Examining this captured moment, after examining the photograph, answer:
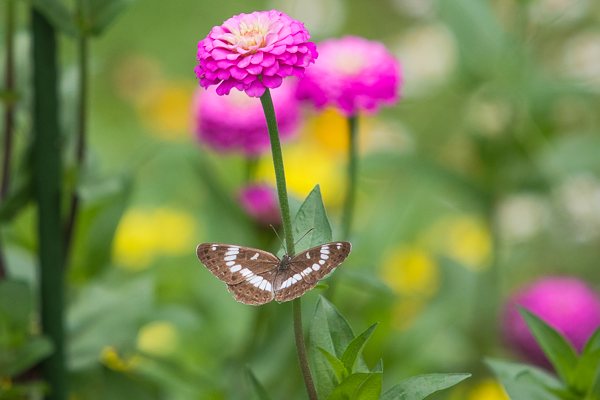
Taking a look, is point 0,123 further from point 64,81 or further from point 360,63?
point 360,63

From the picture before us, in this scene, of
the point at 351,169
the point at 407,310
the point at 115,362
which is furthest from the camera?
the point at 407,310

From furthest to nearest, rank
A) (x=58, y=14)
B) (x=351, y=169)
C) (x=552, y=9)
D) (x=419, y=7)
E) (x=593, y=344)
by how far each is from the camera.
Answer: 1. (x=419, y=7)
2. (x=552, y=9)
3. (x=351, y=169)
4. (x=58, y=14)
5. (x=593, y=344)

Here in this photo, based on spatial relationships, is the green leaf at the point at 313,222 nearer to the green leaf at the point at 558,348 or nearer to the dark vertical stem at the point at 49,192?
the green leaf at the point at 558,348

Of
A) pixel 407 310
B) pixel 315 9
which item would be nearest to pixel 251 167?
pixel 407 310

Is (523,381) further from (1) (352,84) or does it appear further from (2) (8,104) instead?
(2) (8,104)

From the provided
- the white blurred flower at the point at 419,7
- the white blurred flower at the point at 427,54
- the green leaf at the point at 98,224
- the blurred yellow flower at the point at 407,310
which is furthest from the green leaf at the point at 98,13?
the white blurred flower at the point at 419,7

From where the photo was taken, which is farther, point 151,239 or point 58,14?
point 151,239

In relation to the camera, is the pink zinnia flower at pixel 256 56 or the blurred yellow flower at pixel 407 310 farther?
the blurred yellow flower at pixel 407 310
